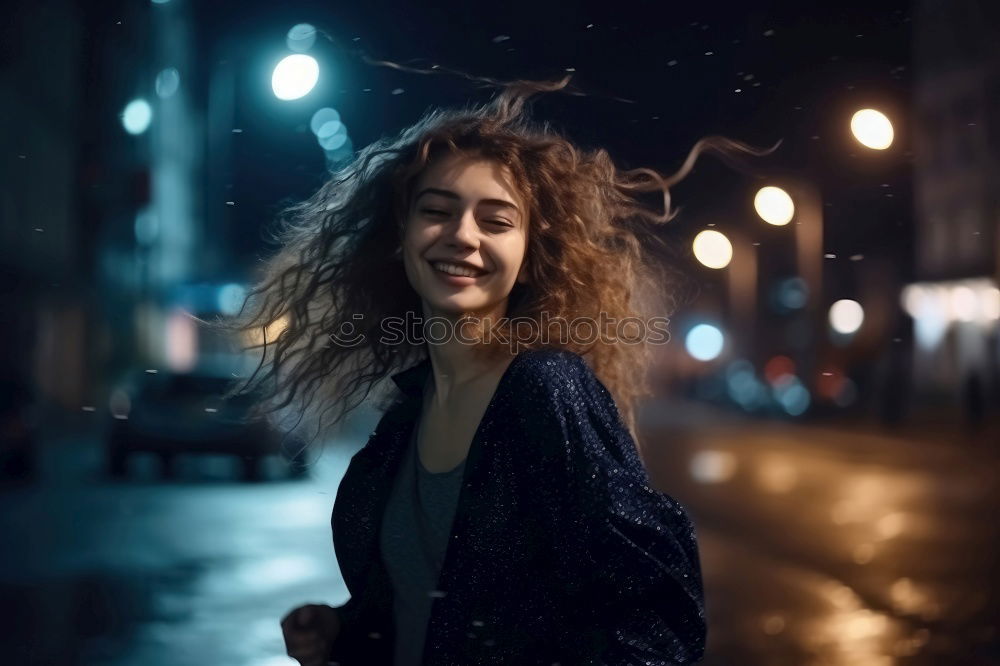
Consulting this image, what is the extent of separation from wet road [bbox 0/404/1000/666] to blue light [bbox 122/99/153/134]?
21.2 meters

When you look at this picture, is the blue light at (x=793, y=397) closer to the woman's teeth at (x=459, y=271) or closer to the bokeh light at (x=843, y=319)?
the bokeh light at (x=843, y=319)

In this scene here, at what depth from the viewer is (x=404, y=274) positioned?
203 cm

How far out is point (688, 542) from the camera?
4.91ft

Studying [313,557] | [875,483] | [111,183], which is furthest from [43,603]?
[111,183]

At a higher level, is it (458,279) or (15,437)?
(458,279)

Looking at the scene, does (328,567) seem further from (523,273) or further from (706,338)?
(523,273)

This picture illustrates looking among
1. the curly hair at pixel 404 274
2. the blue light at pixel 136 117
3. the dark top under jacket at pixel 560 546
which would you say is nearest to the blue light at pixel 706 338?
the curly hair at pixel 404 274

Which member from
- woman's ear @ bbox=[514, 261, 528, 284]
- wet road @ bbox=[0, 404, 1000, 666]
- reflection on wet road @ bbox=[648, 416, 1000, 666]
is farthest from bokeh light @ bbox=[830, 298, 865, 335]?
woman's ear @ bbox=[514, 261, 528, 284]

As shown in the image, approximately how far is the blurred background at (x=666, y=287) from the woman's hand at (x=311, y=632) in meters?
0.38

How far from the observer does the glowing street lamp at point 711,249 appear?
249 cm

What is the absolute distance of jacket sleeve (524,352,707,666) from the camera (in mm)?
1433

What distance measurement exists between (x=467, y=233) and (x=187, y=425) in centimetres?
1085

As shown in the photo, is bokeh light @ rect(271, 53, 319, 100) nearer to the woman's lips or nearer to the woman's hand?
the woman's lips

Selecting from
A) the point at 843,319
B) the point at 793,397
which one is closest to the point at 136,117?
the point at 793,397
